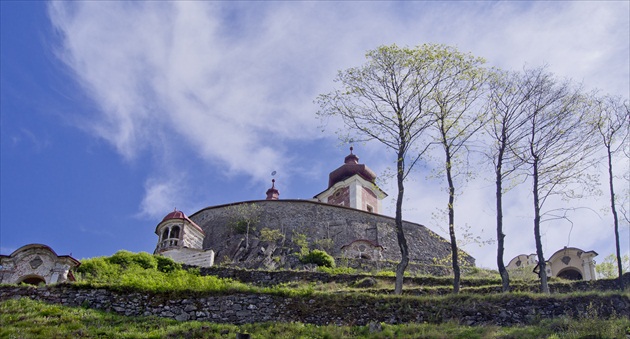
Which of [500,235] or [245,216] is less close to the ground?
[245,216]

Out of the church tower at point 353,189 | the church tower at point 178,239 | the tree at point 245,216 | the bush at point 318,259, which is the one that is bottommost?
the bush at point 318,259

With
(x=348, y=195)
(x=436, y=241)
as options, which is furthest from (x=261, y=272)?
(x=348, y=195)

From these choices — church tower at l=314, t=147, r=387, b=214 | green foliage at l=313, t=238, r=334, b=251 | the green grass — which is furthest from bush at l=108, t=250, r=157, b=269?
church tower at l=314, t=147, r=387, b=214

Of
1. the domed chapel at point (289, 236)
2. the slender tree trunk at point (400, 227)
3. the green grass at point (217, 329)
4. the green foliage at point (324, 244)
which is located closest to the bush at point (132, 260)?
the domed chapel at point (289, 236)

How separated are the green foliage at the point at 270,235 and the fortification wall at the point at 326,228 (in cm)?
48

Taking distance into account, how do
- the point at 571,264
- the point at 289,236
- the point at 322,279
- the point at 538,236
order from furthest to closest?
the point at 289,236 < the point at 571,264 < the point at 322,279 < the point at 538,236

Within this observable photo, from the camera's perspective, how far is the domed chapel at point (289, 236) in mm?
37469

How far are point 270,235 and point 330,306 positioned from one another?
72.0 ft

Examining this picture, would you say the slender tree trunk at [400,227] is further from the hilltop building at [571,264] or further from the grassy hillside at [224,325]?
the hilltop building at [571,264]

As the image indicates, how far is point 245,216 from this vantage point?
45094 millimetres

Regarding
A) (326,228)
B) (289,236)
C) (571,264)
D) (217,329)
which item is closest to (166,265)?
(217,329)

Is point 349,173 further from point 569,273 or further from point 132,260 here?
point 132,260

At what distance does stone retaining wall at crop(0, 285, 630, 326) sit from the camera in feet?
65.3

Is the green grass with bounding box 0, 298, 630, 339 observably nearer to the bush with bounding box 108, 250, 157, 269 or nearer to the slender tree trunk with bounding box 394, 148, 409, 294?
the slender tree trunk with bounding box 394, 148, 409, 294
